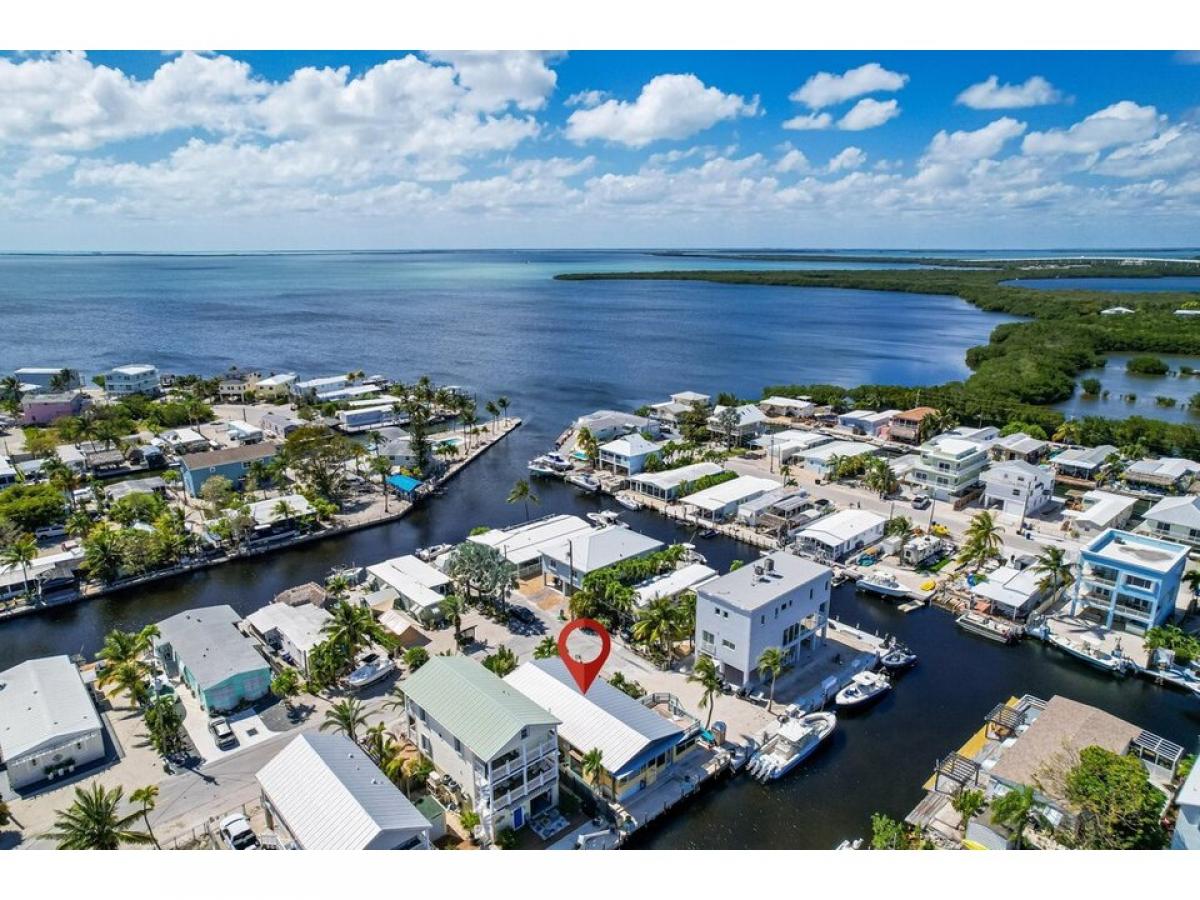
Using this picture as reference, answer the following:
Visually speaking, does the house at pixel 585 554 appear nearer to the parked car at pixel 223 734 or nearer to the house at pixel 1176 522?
the parked car at pixel 223 734

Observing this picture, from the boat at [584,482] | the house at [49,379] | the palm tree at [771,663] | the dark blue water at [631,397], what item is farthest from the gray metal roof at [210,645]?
the house at [49,379]

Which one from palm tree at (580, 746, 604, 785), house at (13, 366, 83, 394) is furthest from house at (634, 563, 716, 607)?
house at (13, 366, 83, 394)

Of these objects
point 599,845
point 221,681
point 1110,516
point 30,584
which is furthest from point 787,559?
point 30,584

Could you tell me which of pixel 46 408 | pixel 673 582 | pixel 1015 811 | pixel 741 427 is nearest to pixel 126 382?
pixel 46 408

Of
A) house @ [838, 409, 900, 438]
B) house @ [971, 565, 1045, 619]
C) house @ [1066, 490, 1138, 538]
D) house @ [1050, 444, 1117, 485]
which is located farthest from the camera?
house @ [838, 409, 900, 438]

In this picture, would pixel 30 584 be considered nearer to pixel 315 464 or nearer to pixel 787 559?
pixel 315 464

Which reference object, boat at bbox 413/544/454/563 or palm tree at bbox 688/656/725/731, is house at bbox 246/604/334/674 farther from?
palm tree at bbox 688/656/725/731

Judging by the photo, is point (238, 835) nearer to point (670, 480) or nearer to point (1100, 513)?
point (670, 480)
